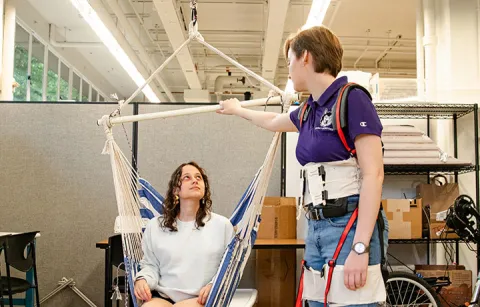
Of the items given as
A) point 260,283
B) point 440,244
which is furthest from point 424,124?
point 260,283

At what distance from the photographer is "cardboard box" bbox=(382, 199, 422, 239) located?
3346 millimetres

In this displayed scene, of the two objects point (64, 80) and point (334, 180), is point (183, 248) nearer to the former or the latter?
point (334, 180)

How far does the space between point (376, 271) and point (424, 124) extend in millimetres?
2975

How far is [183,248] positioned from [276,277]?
5.30 ft

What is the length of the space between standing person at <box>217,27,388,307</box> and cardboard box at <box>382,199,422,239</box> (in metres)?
2.09

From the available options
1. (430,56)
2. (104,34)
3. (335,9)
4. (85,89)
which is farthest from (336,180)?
(85,89)

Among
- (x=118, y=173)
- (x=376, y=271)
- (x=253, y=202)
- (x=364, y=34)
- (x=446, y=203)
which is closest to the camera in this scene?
(x=376, y=271)

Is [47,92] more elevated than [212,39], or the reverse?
[212,39]

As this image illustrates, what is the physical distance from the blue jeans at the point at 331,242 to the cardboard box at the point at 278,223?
86.3 inches

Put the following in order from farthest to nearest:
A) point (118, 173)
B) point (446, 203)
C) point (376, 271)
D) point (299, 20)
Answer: point (299, 20)
point (446, 203)
point (118, 173)
point (376, 271)

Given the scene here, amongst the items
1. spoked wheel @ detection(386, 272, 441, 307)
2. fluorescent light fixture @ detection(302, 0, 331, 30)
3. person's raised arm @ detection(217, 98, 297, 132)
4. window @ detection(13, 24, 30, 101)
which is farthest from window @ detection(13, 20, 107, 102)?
spoked wheel @ detection(386, 272, 441, 307)

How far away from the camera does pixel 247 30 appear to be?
689cm

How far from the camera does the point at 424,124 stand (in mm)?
3988

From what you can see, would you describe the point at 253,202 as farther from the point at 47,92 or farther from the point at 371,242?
the point at 47,92
